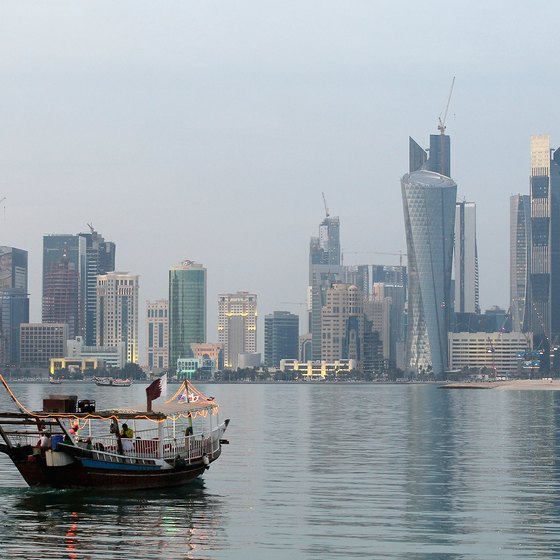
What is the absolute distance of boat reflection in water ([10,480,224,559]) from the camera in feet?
166

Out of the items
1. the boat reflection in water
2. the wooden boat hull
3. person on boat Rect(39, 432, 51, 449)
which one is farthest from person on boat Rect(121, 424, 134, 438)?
person on boat Rect(39, 432, 51, 449)

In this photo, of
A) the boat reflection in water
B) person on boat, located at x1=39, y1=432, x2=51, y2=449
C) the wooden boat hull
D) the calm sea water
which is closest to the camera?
the boat reflection in water

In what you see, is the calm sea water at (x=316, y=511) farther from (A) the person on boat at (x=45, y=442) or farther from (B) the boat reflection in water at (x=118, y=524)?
(A) the person on boat at (x=45, y=442)

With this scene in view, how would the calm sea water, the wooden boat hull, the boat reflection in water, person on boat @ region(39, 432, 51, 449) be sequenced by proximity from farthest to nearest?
1. person on boat @ region(39, 432, 51, 449)
2. the wooden boat hull
3. the calm sea water
4. the boat reflection in water

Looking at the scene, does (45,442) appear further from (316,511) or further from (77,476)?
(316,511)

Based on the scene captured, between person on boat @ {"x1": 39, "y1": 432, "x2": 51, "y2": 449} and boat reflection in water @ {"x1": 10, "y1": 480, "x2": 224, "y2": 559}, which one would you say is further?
person on boat @ {"x1": 39, "y1": 432, "x2": 51, "y2": 449}

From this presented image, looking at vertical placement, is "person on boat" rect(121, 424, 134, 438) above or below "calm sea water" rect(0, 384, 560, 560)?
above

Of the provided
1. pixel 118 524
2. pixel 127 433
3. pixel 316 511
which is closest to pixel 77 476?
pixel 127 433

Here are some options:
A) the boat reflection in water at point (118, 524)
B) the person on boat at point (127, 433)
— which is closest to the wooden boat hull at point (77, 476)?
the boat reflection in water at point (118, 524)

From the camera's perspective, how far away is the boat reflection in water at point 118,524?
5059cm

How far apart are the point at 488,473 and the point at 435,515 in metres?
21.9

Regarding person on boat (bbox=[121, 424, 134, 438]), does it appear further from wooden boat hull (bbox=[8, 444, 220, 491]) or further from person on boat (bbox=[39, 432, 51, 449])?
person on boat (bbox=[39, 432, 51, 449])

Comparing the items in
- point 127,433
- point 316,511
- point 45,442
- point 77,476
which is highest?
point 127,433

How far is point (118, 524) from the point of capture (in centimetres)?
5669
